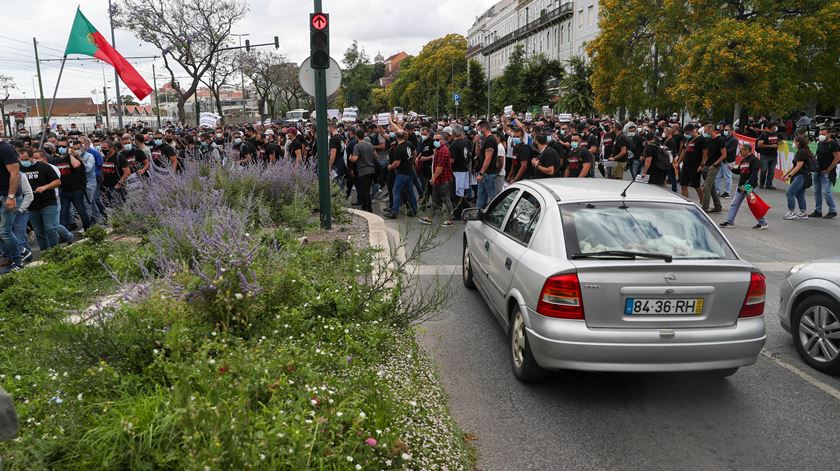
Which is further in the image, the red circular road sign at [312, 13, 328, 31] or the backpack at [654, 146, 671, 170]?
the backpack at [654, 146, 671, 170]

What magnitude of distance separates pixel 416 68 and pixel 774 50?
8522 centimetres

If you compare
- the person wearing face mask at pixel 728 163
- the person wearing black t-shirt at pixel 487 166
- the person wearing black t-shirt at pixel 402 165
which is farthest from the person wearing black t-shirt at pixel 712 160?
the person wearing black t-shirt at pixel 402 165

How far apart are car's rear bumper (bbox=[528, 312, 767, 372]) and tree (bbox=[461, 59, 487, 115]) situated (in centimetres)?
6879

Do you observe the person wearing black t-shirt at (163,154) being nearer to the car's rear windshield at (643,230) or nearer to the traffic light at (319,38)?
the traffic light at (319,38)

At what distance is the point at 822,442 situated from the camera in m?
4.04

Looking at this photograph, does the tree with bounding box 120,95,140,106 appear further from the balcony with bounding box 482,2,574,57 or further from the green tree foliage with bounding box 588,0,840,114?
the green tree foliage with bounding box 588,0,840,114

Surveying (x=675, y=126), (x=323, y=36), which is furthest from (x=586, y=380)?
(x=675, y=126)

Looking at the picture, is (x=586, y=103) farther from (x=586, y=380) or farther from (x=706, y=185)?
(x=586, y=380)

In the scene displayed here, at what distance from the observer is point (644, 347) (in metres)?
4.29

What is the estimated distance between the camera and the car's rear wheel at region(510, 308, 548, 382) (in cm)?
475

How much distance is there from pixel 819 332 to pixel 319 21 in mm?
7543

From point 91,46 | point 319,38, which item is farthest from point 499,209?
point 91,46

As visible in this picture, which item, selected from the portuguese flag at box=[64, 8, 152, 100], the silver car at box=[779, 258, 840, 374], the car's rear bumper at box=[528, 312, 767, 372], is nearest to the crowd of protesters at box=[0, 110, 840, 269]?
the portuguese flag at box=[64, 8, 152, 100]

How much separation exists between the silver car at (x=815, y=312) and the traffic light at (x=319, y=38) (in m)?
6.89
